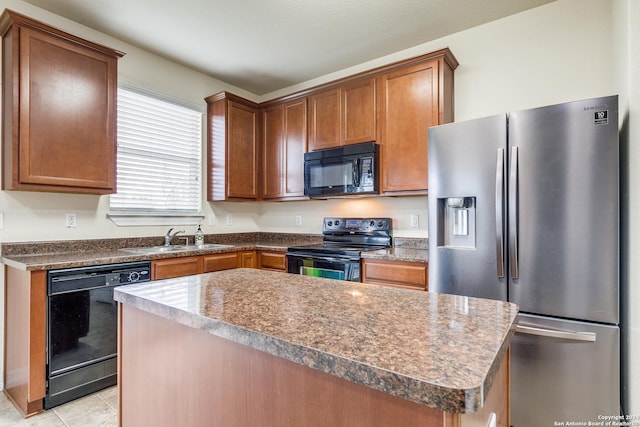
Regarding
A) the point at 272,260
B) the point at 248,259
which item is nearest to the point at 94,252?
the point at 248,259

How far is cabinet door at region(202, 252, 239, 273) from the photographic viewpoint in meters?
2.95

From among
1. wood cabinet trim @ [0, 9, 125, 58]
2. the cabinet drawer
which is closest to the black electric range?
the cabinet drawer

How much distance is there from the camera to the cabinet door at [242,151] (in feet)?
11.8

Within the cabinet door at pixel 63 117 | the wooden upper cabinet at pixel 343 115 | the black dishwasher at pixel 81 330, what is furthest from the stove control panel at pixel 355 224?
the cabinet door at pixel 63 117

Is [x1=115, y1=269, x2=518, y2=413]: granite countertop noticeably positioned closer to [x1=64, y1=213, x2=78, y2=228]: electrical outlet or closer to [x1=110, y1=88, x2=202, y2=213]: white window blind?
[x1=64, y1=213, x2=78, y2=228]: electrical outlet

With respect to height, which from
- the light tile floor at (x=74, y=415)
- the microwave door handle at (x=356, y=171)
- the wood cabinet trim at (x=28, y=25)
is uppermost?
the wood cabinet trim at (x=28, y=25)

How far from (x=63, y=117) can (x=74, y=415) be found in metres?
1.93

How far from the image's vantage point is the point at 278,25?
8.93 feet

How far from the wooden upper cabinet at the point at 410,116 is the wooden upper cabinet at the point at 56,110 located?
2.19m

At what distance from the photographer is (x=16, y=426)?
1.94 metres

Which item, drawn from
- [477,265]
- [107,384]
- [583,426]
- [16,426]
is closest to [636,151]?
[477,265]

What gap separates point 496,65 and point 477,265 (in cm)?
173

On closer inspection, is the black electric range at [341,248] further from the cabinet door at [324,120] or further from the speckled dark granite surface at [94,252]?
the cabinet door at [324,120]

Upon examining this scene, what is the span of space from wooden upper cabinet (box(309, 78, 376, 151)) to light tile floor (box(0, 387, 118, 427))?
259 cm
